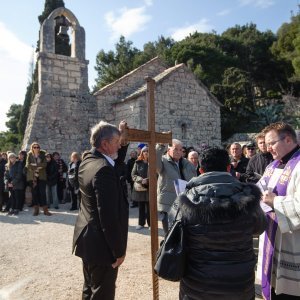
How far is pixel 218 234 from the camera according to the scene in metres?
2.13

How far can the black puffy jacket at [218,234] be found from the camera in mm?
2129

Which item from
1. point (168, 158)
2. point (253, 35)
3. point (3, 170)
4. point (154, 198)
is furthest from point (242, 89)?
point (154, 198)

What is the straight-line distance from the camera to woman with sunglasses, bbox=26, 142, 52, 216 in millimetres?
9305

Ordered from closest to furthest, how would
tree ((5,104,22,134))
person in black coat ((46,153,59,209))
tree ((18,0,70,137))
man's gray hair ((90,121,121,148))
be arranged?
man's gray hair ((90,121,121,148)) → person in black coat ((46,153,59,209)) → tree ((18,0,70,137)) → tree ((5,104,22,134))

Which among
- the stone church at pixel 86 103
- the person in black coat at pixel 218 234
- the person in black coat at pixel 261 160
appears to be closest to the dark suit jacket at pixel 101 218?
the person in black coat at pixel 218 234

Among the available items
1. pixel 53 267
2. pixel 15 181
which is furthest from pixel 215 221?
pixel 15 181

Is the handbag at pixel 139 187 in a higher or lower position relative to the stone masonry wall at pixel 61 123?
lower

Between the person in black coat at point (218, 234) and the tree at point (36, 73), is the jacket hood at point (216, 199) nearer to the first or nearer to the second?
the person in black coat at point (218, 234)

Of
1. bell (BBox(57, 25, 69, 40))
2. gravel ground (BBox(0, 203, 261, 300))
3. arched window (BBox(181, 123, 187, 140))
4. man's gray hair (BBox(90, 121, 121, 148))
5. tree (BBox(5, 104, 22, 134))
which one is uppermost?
tree (BBox(5, 104, 22, 134))

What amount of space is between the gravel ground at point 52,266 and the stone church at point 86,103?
666cm

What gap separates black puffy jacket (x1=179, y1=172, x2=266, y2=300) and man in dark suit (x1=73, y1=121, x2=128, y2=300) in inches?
27.6

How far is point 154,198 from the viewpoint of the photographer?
3.58 meters

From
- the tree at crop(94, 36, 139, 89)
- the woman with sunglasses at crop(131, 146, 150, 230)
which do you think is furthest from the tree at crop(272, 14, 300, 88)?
the woman with sunglasses at crop(131, 146, 150, 230)

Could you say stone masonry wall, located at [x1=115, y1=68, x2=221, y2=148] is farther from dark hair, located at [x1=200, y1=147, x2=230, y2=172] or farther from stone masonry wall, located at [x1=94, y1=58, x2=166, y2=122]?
dark hair, located at [x1=200, y1=147, x2=230, y2=172]
